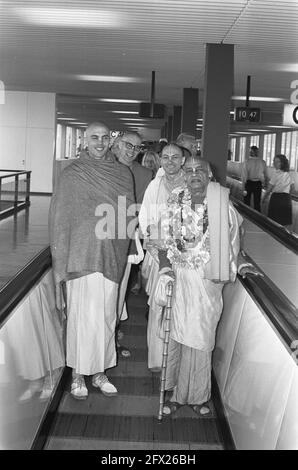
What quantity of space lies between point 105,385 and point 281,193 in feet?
24.2

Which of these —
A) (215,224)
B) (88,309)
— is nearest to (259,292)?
(215,224)

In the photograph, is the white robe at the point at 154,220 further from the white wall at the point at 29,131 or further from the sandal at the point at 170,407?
the white wall at the point at 29,131

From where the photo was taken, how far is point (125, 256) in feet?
16.2

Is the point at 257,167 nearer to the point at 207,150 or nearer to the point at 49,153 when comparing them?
the point at 207,150

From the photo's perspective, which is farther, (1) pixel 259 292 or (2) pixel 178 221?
(2) pixel 178 221

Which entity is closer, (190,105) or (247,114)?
(247,114)

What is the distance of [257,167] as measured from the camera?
1522 centimetres

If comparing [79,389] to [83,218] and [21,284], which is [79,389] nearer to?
[83,218]

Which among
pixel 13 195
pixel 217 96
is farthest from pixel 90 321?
pixel 13 195

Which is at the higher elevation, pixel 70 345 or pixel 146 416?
pixel 70 345

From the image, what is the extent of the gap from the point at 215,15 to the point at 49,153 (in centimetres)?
1383

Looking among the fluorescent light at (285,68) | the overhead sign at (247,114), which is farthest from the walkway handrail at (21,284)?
the overhead sign at (247,114)

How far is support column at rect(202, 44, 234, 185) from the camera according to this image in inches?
411

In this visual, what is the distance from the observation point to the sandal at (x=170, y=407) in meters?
4.65
